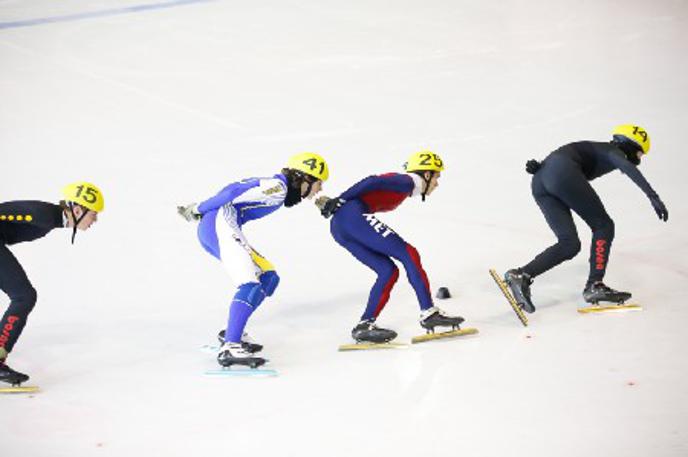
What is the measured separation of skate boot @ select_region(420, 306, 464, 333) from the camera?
22.4ft

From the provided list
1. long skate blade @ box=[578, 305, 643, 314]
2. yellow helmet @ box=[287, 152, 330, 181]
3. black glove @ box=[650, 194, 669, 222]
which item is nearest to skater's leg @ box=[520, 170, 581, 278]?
long skate blade @ box=[578, 305, 643, 314]

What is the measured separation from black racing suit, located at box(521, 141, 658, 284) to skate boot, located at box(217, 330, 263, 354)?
1.86m

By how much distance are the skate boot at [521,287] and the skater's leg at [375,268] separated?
0.82 meters

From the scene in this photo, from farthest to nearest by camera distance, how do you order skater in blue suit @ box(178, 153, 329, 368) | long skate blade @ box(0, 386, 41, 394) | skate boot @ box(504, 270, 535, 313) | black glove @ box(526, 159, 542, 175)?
black glove @ box(526, 159, 542, 175), skate boot @ box(504, 270, 535, 313), skater in blue suit @ box(178, 153, 329, 368), long skate blade @ box(0, 386, 41, 394)

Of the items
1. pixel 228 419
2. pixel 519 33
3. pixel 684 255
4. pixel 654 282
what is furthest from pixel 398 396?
pixel 519 33

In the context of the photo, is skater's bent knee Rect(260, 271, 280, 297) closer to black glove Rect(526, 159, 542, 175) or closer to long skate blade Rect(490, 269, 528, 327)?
long skate blade Rect(490, 269, 528, 327)

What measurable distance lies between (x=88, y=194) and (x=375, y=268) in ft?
5.96

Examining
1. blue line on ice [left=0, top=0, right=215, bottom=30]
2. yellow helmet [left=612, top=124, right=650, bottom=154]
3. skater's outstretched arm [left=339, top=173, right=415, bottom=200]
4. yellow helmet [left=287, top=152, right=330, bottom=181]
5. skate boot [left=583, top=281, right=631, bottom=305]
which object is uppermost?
blue line on ice [left=0, top=0, right=215, bottom=30]

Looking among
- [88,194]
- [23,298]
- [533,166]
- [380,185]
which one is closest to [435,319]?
[380,185]

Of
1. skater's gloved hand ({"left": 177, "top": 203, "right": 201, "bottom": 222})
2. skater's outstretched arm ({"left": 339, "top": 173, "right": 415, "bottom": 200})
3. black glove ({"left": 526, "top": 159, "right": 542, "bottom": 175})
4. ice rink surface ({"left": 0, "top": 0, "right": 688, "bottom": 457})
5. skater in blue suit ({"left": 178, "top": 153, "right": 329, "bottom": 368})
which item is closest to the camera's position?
ice rink surface ({"left": 0, "top": 0, "right": 688, "bottom": 457})

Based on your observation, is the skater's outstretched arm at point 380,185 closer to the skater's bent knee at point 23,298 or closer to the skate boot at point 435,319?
the skate boot at point 435,319

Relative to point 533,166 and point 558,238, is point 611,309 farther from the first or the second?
point 533,166

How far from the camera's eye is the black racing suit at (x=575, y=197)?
7.41 metres

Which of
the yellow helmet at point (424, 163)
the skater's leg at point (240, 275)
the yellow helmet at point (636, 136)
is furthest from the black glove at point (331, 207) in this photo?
the yellow helmet at point (636, 136)
